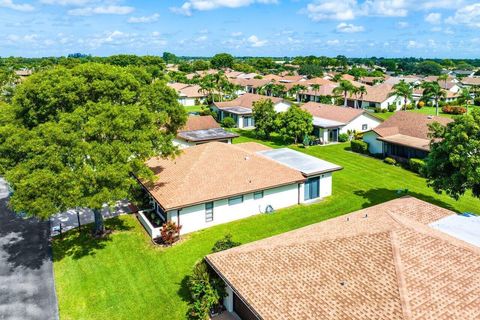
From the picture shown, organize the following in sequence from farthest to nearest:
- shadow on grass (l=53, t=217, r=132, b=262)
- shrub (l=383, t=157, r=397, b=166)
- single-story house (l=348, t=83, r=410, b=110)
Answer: single-story house (l=348, t=83, r=410, b=110)
shrub (l=383, t=157, r=397, b=166)
shadow on grass (l=53, t=217, r=132, b=262)

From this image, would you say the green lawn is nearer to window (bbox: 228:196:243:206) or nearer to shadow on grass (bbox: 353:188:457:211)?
shadow on grass (bbox: 353:188:457:211)

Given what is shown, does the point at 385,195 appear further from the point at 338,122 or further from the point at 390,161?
the point at 338,122

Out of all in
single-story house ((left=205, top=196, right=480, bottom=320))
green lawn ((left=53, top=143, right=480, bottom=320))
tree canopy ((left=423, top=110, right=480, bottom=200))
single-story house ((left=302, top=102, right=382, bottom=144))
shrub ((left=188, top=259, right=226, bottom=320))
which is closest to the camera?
single-story house ((left=205, top=196, right=480, bottom=320))

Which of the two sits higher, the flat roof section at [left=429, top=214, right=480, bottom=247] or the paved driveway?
the flat roof section at [left=429, top=214, right=480, bottom=247]

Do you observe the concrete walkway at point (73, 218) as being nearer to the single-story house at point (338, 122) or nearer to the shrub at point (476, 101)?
the single-story house at point (338, 122)

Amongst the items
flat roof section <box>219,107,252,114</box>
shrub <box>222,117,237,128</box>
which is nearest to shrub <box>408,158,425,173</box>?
shrub <box>222,117,237,128</box>

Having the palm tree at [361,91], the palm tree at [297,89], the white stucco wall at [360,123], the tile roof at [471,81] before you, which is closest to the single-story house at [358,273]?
the white stucco wall at [360,123]

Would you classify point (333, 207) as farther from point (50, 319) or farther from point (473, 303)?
point (50, 319)
